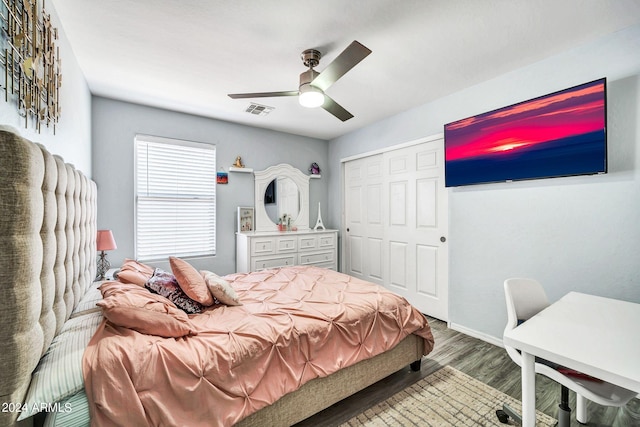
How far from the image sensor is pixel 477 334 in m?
2.80

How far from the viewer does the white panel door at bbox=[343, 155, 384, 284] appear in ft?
13.1

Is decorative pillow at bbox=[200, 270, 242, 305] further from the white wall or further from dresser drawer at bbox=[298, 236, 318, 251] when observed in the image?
dresser drawer at bbox=[298, 236, 318, 251]

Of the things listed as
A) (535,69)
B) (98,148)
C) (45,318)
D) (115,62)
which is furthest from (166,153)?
(535,69)

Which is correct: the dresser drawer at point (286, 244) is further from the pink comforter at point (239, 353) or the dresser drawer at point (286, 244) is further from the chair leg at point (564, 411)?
the chair leg at point (564, 411)

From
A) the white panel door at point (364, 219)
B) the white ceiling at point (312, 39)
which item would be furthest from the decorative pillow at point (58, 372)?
the white panel door at point (364, 219)

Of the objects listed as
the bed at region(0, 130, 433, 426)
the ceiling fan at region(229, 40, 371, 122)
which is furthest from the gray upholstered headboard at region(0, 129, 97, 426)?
the ceiling fan at region(229, 40, 371, 122)

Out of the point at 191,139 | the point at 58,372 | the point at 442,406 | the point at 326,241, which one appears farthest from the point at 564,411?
the point at 191,139

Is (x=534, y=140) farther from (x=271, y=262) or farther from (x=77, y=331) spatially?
(x=77, y=331)

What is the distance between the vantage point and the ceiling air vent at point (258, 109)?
325cm

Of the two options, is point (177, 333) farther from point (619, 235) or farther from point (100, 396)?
point (619, 235)

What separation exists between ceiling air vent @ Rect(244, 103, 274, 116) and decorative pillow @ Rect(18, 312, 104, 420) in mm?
2713

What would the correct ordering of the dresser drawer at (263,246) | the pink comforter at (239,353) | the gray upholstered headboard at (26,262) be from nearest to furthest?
1. the gray upholstered headboard at (26,262)
2. the pink comforter at (239,353)
3. the dresser drawer at (263,246)

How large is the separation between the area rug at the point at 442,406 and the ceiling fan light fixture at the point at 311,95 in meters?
2.21

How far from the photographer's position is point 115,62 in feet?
7.64
